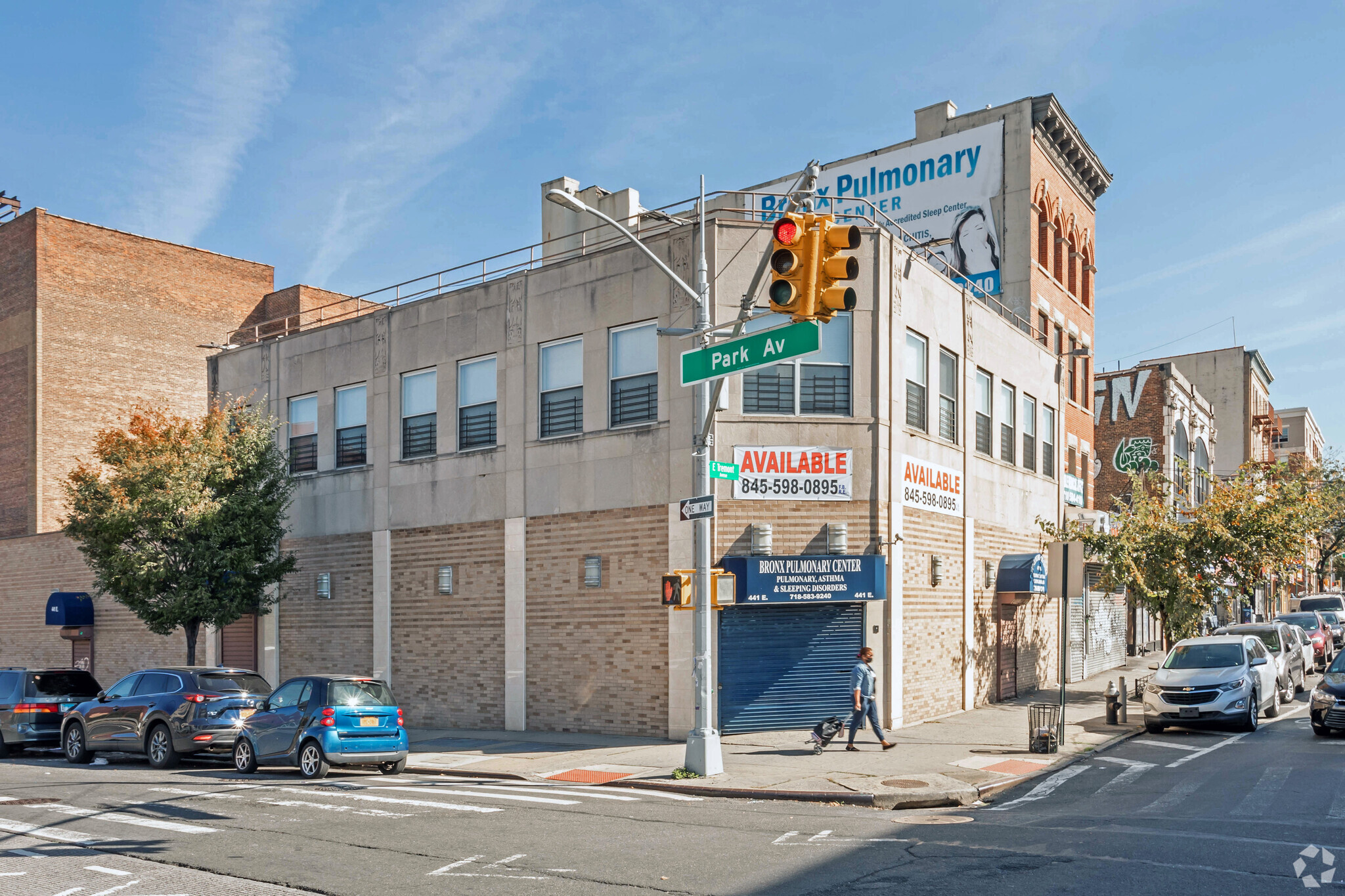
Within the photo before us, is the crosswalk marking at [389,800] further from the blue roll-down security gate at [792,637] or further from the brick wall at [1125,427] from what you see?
the brick wall at [1125,427]

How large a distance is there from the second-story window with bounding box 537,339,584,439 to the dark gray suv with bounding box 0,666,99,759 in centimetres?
1035

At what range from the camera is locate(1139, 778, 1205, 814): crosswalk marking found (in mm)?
12656

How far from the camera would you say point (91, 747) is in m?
19.8

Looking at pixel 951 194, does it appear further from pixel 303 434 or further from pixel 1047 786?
pixel 1047 786

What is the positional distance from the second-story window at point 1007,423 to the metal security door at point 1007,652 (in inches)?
148

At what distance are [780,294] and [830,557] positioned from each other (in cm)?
987

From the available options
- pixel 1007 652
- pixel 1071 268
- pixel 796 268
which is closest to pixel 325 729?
pixel 796 268

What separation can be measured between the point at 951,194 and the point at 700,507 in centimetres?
2252

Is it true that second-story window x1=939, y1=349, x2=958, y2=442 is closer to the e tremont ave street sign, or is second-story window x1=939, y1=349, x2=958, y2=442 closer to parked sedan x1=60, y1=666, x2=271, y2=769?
the e tremont ave street sign

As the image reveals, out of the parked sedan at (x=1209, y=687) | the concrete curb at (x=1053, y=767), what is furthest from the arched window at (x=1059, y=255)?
the concrete curb at (x=1053, y=767)

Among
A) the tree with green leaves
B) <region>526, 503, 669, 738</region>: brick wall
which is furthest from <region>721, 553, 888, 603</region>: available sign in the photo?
the tree with green leaves

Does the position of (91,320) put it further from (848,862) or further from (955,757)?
(848,862)

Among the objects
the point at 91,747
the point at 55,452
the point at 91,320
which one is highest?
the point at 91,320

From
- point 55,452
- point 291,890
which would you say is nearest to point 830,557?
point 291,890
